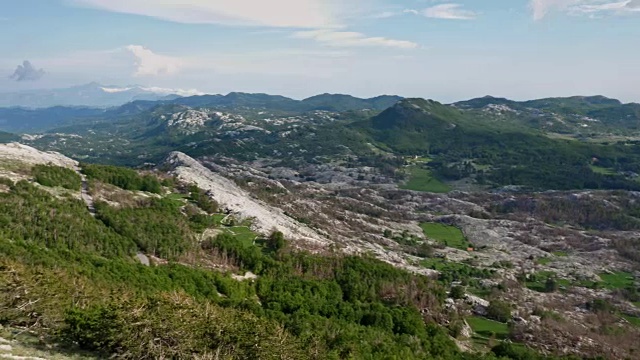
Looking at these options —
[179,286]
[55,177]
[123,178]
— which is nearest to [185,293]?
[179,286]

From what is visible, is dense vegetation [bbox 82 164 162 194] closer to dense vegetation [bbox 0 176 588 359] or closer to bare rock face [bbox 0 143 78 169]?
bare rock face [bbox 0 143 78 169]

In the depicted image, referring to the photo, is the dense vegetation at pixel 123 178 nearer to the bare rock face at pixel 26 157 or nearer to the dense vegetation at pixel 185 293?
the bare rock face at pixel 26 157

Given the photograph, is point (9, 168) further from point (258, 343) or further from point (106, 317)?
point (258, 343)

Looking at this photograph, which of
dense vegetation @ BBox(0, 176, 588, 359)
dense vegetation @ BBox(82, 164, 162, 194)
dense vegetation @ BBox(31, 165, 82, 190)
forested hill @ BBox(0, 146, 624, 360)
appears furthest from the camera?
dense vegetation @ BBox(82, 164, 162, 194)

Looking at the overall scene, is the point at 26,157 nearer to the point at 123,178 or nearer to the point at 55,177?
the point at 55,177

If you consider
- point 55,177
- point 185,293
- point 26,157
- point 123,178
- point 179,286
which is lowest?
point 179,286

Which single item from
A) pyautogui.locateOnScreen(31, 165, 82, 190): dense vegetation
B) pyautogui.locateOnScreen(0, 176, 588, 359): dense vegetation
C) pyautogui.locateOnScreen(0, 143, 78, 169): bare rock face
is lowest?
pyautogui.locateOnScreen(0, 176, 588, 359): dense vegetation

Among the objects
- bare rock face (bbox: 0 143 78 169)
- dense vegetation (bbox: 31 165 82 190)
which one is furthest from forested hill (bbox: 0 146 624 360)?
bare rock face (bbox: 0 143 78 169)

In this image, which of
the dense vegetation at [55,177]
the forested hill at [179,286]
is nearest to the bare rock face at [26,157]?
the forested hill at [179,286]

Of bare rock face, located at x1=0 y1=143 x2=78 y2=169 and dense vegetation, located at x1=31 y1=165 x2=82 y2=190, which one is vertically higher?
bare rock face, located at x1=0 y1=143 x2=78 y2=169
